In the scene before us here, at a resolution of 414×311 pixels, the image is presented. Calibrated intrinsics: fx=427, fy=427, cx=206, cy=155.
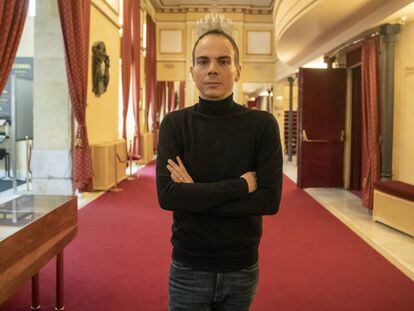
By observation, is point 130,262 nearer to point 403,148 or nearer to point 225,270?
point 225,270

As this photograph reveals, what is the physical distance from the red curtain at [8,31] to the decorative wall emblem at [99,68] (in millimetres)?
3981

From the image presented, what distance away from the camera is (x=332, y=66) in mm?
8516

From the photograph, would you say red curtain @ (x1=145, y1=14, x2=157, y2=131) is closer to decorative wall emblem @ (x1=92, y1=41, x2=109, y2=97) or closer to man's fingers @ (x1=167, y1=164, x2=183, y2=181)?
decorative wall emblem @ (x1=92, y1=41, x2=109, y2=97)

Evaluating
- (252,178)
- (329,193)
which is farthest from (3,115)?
(252,178)

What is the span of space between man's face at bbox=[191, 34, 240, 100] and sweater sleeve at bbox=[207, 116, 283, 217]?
0.63 ft

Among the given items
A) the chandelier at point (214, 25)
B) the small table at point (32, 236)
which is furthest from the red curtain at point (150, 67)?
the chandelier at point (214, 25)

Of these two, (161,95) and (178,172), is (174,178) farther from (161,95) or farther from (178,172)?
(161,95)

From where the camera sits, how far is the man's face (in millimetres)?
1321

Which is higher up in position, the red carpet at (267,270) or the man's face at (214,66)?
the man's face at (214,66)

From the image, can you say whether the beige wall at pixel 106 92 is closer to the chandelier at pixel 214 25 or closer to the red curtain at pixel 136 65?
the red curtain at pixel 136 65

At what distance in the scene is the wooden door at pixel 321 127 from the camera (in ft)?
26.1

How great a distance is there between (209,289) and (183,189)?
0.31m

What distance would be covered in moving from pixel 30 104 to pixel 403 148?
5.72 meters

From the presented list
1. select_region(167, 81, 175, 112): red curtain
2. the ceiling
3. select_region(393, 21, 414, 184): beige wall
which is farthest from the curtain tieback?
select_region(167, 81, 175, 112): red curtain
